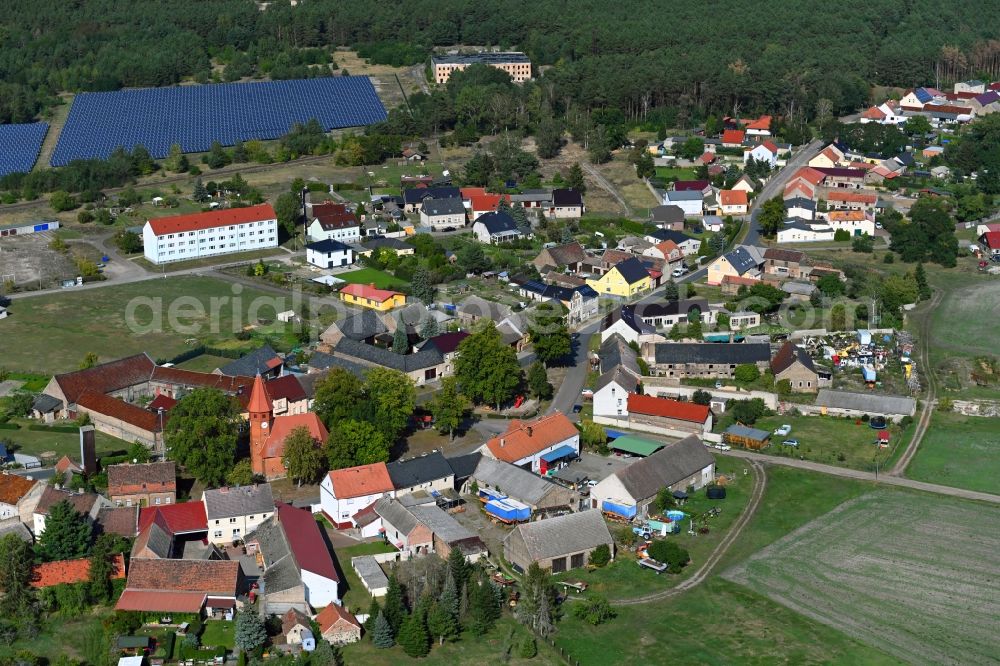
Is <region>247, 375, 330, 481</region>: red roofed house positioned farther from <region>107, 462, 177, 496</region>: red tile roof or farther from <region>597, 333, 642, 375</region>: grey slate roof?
<region>597, 333, 642, 375</region>: grey slate roof

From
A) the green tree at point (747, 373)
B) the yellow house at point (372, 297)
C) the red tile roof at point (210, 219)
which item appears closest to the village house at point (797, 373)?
the green tree at point (747, 373)

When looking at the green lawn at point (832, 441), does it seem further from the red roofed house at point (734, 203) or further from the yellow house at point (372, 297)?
the red roofed house at point (734, 203)

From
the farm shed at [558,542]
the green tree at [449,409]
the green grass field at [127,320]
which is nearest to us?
the farm shed at [558,542]

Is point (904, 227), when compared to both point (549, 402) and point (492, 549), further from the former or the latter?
point (492, 549)

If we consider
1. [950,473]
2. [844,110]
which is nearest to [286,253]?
[950,473]

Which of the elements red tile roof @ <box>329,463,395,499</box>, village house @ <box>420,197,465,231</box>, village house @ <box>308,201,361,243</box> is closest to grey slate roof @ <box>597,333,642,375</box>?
red tile roof @ <box>329,463,395,499</box>

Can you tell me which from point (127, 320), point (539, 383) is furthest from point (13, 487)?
point (127, 320)
